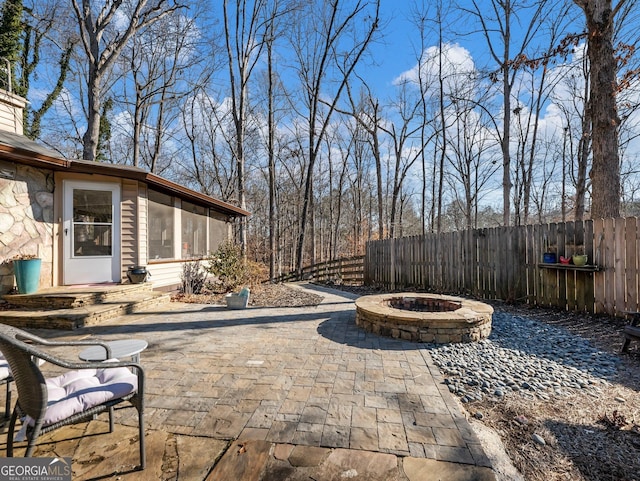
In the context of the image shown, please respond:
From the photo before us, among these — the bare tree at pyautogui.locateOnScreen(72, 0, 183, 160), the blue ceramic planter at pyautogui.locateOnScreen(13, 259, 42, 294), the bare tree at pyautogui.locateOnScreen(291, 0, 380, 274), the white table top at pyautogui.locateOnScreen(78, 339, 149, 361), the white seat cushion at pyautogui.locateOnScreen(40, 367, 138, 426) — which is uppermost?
the bare tree at pyautogui.locateOnScreen(291, 0, 380, 274)

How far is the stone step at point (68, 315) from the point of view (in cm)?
452

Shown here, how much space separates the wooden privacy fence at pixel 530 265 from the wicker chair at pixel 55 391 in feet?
21.0

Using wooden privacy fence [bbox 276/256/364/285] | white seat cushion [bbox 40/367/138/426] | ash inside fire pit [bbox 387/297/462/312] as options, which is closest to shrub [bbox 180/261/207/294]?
wooden privacy fence [bbox 276/256/364/285]

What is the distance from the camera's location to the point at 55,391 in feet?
5.71

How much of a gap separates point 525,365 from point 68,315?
6041 mm

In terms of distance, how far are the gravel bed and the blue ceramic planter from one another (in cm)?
653

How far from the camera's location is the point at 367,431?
1999 millimetres

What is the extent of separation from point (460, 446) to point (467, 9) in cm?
1314

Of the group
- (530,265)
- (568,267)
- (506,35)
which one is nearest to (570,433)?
(568,267)

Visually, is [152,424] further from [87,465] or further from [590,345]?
[590,345]

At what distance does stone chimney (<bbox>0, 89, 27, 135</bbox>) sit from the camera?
21.8ft

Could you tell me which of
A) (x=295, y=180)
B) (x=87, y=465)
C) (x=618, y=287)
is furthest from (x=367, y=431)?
(x=295, y=180)

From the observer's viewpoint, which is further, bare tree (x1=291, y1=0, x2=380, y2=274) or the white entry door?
bare tree (x1=291, y1=0, x2=380, y2=274)

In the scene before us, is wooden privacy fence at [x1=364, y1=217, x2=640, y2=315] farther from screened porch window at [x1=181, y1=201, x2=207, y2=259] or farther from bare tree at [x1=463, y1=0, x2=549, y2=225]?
screened porch window at [x1=181, y1=201, x2=207, y2=259]
